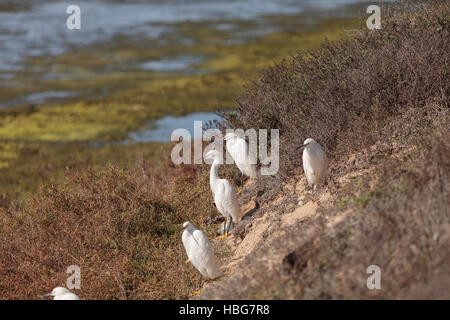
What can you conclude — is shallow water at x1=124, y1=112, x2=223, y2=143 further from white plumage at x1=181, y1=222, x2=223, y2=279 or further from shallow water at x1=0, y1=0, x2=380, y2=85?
white plumage at x1=181, y1=222, x2=223, y2=279

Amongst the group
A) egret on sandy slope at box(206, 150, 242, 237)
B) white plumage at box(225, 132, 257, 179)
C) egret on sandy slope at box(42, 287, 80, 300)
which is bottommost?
egret on sandy slope at box(42, 287, 80, 300)

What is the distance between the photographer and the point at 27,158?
58.5ft

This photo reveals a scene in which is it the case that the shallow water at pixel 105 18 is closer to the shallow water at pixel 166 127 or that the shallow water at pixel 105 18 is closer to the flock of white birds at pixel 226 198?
the shallow water at pixel 166 127

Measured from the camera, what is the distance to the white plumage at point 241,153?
8.71m

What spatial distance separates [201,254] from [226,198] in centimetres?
142

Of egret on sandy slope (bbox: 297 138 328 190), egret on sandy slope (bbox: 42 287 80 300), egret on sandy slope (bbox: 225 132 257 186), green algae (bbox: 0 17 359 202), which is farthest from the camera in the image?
green algae (bbox: 0 17 359 202)

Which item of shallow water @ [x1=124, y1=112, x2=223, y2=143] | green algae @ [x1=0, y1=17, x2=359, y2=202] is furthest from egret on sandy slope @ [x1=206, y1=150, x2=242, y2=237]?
shallow water @ [x1=124, y1=112, x2=223, y2=143]

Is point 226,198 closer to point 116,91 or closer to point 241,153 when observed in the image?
point 241,153

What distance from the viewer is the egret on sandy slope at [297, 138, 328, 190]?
7031mm

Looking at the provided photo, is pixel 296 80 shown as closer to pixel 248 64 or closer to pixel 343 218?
pixel 343 218

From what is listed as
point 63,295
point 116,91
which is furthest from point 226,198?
point 116,91
